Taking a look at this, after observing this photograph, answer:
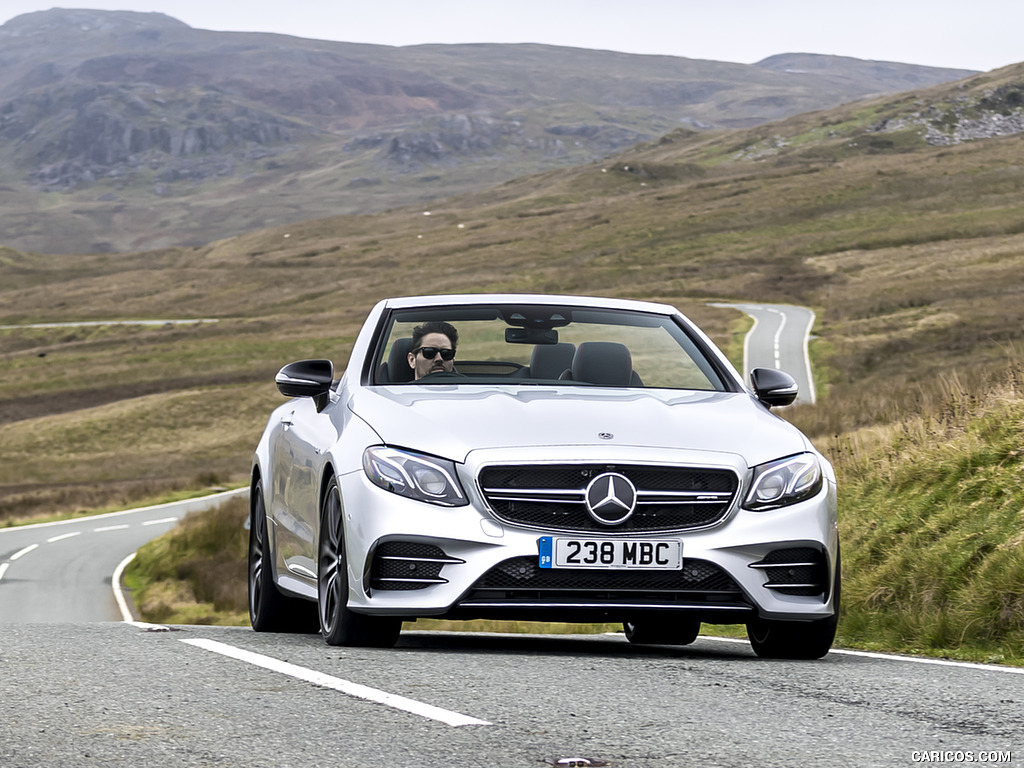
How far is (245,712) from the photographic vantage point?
16.5 feet

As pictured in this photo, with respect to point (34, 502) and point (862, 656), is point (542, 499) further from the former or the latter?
point (34, 502)

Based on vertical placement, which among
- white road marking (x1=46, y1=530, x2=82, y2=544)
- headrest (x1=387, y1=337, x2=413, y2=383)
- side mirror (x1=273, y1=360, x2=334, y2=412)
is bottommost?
white road marking (x1=46, y1=530, x2=82, y2=544)

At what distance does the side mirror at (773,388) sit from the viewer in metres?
7.61

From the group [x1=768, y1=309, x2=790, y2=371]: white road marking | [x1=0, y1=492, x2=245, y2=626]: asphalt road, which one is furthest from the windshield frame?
[x1=0, y1=492, x2=245, y2=626]: asphalt road

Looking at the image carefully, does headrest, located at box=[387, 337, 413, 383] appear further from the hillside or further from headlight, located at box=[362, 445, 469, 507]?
the hillside

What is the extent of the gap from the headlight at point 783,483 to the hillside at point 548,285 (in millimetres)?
18470

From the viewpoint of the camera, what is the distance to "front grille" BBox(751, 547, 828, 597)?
6543 millimetres

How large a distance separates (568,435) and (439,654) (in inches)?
46.6

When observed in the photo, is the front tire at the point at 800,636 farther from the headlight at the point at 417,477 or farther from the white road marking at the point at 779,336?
the white road marking at the point at 779,336

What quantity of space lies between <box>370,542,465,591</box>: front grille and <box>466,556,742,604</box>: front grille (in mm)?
182

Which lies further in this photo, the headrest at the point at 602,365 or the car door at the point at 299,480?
the headrest at the point at 602,365

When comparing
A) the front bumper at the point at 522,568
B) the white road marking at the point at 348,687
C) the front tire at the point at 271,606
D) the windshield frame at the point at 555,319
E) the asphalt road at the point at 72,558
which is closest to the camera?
the white road marking at the point at 348,687

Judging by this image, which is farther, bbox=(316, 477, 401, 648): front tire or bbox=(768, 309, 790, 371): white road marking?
bbox=(768, 309, 790, 371): white road marking

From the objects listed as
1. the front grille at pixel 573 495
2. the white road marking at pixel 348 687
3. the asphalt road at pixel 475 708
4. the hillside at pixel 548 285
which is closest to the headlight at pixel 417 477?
the front grille at pixel 573 495
